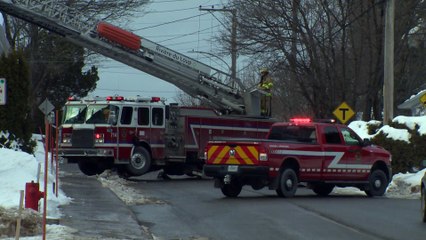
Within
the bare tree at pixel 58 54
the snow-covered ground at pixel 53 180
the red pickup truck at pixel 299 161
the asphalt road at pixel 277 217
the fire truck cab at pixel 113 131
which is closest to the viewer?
the asphalt road at pixel 277 217

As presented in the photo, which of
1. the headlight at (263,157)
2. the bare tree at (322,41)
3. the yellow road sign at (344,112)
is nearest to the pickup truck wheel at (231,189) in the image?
the headlight at (263,157)

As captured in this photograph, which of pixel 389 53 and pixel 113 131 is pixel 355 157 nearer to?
pixel 389 53

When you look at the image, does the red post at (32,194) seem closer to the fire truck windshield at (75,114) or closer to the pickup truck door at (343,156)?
the pickup truck door at (343,156)

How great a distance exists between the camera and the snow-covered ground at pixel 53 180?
15.7 m

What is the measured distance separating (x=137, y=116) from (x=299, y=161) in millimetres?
9942

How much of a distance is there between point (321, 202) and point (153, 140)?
1119 cm

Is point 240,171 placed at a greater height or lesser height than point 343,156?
lesser

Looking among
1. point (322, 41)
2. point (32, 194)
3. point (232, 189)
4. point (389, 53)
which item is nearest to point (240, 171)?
point (232, 189)

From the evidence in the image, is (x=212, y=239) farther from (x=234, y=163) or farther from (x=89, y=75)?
(x=89, y=75)

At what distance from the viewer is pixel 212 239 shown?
14.1m

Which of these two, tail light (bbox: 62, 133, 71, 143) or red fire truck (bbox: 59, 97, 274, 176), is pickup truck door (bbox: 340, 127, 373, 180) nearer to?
red fire truck (bbox: 59, 97, 274, 176)

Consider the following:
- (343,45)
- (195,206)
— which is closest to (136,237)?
(195,206)

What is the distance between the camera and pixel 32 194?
13.4 metres

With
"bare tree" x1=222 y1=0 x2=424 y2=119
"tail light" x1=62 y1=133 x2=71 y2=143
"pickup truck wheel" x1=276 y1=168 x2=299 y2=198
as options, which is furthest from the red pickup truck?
"bare tree" x1=222 y1=0 x2=424 y2=119
